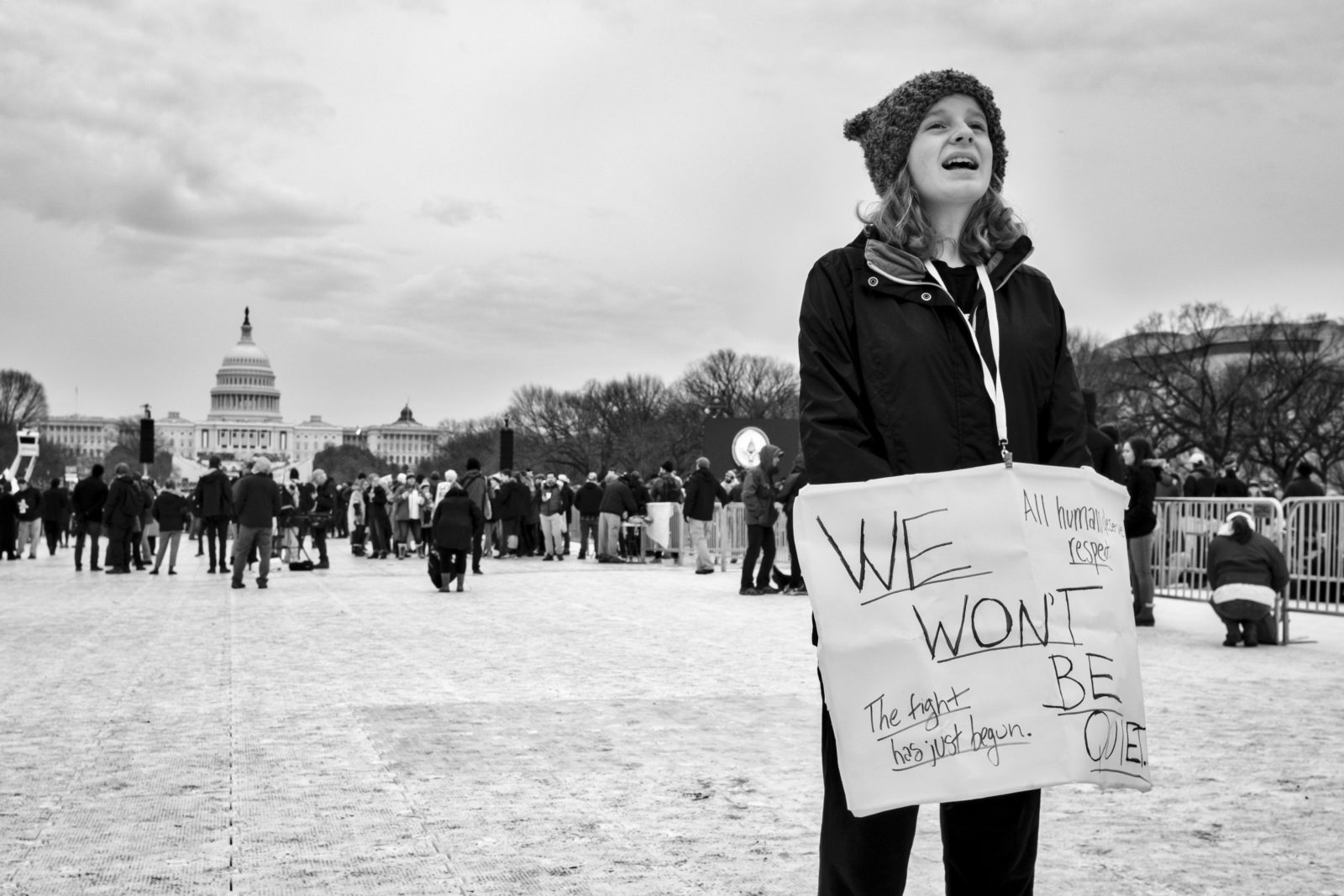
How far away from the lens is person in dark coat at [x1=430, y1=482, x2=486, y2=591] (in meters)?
18.2

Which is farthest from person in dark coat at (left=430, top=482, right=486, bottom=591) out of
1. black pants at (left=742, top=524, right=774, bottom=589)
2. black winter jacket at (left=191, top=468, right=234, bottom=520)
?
black winter jacket at (left=191, top=468, right=234, bottom=520)

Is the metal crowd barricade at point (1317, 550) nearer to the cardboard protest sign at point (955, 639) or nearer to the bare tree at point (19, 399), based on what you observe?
the cardboard protest sign at point (955, 639)

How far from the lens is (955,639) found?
9.04ft

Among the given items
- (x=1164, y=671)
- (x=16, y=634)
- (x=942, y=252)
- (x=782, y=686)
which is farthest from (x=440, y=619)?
(x=942, y=252)

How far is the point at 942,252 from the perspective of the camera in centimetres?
305

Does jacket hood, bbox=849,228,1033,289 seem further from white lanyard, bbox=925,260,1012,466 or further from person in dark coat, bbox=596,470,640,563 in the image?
person in dark coat, bbox=596,470,640,563

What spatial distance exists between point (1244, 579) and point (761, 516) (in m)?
7.19

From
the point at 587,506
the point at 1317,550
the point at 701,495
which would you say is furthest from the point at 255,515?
the point at 1317,550

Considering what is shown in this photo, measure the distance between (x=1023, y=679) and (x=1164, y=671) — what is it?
7566 millimetres

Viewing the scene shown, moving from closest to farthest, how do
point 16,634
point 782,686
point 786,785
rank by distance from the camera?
point 786,785 < point 782,686 < point 16,634

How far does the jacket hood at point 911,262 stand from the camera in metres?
2.92

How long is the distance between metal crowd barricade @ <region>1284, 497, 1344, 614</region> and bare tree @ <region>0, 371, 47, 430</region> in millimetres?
103000

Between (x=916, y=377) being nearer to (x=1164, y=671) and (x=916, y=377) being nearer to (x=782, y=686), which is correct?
(x=782, y=686)

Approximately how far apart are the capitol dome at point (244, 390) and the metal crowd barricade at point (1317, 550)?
573 ft
